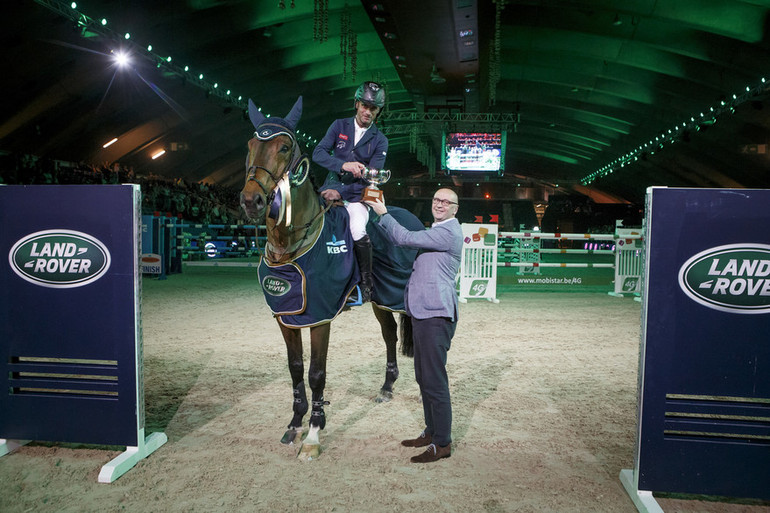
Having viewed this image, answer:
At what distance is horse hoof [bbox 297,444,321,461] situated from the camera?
3.11 metres

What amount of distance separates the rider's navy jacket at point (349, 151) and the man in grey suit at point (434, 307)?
0.90m

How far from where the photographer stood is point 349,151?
4.04 meters

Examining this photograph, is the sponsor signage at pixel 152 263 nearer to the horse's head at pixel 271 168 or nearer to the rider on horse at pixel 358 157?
the rider on horse at pixel 358 157

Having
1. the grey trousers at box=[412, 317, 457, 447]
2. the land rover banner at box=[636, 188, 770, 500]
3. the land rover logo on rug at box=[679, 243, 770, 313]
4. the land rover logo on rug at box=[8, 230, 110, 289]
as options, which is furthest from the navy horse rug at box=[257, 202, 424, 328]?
the land rover logo on rug at box=[679, 243, 770, 313]

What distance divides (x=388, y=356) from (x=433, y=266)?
1.56m

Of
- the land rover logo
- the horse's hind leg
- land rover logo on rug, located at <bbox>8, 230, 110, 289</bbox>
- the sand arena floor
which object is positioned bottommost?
the sand arena floor

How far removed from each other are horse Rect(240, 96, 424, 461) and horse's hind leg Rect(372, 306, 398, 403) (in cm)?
93

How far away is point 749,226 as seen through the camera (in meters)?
2.53

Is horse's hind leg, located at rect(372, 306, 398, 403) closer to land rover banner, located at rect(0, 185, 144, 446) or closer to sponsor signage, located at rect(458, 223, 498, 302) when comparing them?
land rover banner, located at rect(0, 185, 144, 446)

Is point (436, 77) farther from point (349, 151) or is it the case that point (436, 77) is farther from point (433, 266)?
point (433, 266)

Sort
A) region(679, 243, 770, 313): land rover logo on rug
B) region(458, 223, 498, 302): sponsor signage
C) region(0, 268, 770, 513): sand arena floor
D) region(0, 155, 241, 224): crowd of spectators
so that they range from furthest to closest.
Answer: region(0, 155, 241, 224): crowd of spectators < region(458, 223, 498, 302): sponsor signage < region(0, 268, 770, 513): sand arena floor < region(679, 243, 770, 313): land rover logo on rug

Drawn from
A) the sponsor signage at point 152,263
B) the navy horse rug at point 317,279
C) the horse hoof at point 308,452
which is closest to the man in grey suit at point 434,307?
the navy horse rug at point 317,279

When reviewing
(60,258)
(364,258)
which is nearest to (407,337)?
(364,258)

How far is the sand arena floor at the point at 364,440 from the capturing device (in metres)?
2.64
